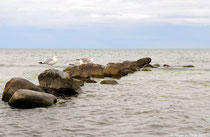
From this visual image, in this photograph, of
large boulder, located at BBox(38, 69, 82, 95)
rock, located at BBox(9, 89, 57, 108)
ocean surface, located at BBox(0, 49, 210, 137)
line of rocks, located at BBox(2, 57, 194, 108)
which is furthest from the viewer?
large boulder, located at BBox(38, 69, 82, 95)

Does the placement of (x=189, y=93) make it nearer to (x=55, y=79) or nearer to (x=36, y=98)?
(x=55, y=79)

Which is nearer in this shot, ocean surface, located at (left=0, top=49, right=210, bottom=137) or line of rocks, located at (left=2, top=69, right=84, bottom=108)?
ocean surface, located at (left=0, top=49, right=210, bottom=137)

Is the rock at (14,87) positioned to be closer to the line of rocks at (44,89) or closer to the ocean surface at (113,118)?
the line of rocks at (44,89)

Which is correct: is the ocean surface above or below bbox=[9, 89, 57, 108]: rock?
below

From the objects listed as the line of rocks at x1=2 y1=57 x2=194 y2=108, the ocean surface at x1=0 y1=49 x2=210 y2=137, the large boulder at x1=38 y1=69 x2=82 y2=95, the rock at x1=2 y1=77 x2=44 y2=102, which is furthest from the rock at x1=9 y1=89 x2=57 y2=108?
the large boulder at x1=38 y1=69 x2=82 y2=95

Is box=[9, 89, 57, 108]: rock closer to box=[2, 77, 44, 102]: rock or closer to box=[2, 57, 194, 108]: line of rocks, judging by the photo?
box=[2, 57, 194, 108]: line of rocks

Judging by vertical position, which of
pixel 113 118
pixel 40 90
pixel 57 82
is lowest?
pixel 113 118

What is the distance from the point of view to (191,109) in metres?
10.2

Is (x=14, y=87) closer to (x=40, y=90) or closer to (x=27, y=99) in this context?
(x=40, y=90)

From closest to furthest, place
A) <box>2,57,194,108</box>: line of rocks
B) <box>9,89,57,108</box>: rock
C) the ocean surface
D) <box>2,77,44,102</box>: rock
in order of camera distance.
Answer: the ocean surface, <box>9,89,57,108</box>: rock, <box>2,57,194,108</box>: line of rocks, <box>2,77,44,102</box>: rock

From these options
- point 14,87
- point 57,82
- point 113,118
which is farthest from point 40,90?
point 113,118

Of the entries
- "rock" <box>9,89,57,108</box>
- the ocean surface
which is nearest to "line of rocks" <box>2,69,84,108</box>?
"rock" <box>9,89,57,108</box>

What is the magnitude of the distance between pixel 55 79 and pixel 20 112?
150 inches

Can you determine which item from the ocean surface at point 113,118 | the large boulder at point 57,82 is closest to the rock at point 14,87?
the ocean surface at point 113,118
